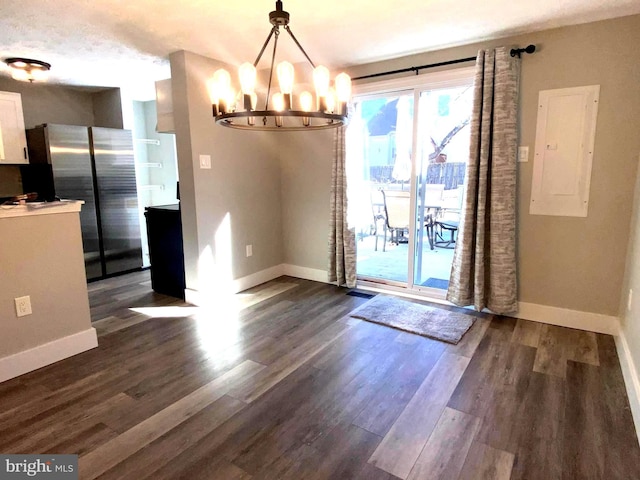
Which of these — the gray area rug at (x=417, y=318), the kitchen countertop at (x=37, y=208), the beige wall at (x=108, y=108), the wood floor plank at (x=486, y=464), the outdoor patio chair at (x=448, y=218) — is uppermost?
the beige wall at (x=108, y=108)

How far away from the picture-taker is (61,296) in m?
2.55

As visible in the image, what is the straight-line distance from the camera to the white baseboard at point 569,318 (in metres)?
2.82

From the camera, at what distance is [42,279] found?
245 centimetres

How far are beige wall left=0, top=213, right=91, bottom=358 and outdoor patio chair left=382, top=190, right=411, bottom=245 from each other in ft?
9.41

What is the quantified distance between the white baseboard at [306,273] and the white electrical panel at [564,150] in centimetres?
222

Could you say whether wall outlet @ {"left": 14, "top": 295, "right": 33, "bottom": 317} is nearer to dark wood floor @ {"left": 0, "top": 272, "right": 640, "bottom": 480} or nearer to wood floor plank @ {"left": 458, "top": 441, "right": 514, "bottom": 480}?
dark wood floor @ {"left": 0, "top": 272, "right": 640, "bottom": 480}

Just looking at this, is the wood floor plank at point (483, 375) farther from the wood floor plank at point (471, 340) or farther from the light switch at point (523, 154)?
the light switch at point (523, 154)

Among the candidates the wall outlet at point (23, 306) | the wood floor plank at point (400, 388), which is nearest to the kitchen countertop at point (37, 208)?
the wall outlet at point (23, 306)

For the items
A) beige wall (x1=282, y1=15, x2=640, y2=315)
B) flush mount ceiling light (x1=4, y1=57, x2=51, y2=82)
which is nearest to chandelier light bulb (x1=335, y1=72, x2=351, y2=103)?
beige wall (x1=282, y1=15, x2=640, y2=315)

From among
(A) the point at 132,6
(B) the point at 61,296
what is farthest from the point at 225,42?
(B) the point at 61,296

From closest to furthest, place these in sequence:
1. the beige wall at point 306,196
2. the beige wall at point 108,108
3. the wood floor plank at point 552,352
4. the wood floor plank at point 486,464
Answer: the wood floor plank at point 486,464
the wood floor plank at point 552,352
the beige wall at point 306,196
the beige wall at point 108,108

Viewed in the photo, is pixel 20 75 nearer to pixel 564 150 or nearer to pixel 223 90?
pixel 223 90

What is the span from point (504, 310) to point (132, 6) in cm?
348

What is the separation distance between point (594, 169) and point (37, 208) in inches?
152
